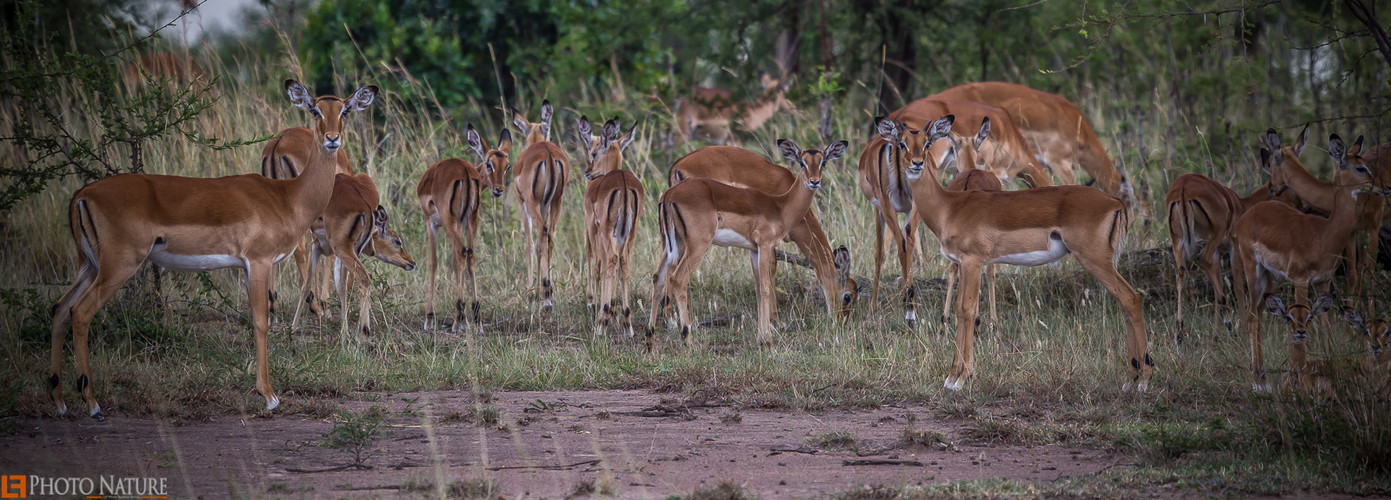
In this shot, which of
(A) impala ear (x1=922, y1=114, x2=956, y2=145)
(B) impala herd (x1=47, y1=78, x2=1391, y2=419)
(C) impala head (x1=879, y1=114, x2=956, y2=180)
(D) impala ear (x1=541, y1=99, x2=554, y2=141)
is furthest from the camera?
(D) impala ear (x1=541, y1=99, x2=554, y2=141)

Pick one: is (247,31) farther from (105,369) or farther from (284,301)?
(105,369)

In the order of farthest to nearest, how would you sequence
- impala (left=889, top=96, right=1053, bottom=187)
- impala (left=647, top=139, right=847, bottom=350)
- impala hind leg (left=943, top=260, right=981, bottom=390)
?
impala (left=889, top=96, right=1053, bottom=187)
impala (left=647, top=139, right=847, bottom=350)
impala hind leg (left=943, top=260, right=981, bottom=390)

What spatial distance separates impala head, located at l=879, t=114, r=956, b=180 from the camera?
6.69m

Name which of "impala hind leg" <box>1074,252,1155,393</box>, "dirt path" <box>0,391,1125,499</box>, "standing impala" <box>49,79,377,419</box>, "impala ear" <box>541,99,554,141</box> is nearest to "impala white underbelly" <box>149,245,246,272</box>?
"standing impala" <box>49,79,377,419</box>

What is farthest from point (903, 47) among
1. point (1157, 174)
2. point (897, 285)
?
point (897, 285)

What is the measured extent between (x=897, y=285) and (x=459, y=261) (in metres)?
3.17

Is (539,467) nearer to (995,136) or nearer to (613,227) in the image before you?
(613,227)

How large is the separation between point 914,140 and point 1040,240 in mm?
1068

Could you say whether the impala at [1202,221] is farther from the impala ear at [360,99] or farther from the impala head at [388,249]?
the impala head at [388,249]

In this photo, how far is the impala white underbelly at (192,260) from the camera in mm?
5664

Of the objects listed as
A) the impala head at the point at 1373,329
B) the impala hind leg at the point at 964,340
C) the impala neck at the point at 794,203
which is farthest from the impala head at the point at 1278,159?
the impala neck at the point at 794,203

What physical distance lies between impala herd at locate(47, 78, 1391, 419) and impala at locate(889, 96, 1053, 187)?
2 centimetres

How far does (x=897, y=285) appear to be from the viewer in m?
8.94

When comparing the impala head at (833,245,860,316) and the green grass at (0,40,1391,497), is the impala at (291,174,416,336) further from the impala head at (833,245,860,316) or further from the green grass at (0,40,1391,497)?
the impala head at (833,245,860,316)
